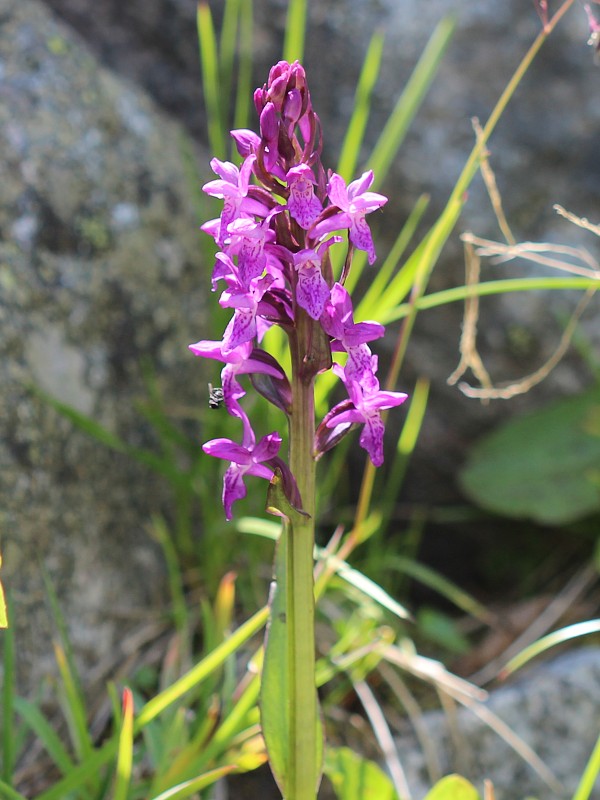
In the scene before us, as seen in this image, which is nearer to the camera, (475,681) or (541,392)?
(475,681)

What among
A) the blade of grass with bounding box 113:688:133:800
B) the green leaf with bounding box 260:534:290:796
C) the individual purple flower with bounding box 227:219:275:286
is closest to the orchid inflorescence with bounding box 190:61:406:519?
the individual purple flower with bounding box 227:219:275:286

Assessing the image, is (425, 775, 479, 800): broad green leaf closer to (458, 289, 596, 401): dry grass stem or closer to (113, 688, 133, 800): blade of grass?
(113, 688, 133, 800): blade of grass

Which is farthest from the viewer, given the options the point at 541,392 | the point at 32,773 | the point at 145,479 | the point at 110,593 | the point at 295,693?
the point at 541,392

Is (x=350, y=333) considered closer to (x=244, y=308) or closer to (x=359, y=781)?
(x=244, y=308)

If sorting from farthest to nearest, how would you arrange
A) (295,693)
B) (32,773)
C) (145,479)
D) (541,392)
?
(541,392) → (145,479) → (32,773) → (295,693)

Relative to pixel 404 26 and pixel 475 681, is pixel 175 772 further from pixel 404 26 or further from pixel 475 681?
pixel 404 26

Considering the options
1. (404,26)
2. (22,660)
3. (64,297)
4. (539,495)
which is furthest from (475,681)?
(404,26)

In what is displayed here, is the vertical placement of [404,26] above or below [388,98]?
above

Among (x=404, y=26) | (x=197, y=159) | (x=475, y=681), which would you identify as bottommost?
(x=475, y=681)
